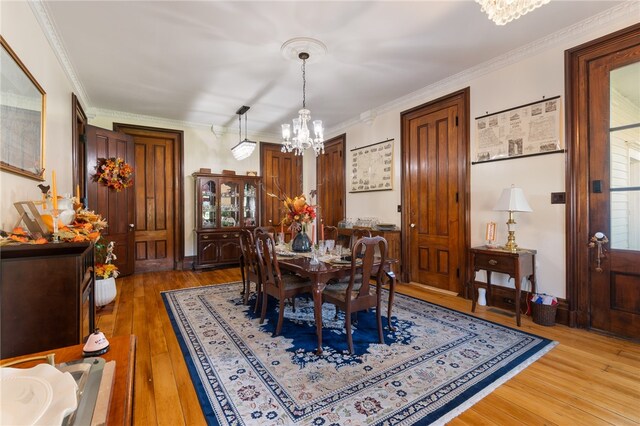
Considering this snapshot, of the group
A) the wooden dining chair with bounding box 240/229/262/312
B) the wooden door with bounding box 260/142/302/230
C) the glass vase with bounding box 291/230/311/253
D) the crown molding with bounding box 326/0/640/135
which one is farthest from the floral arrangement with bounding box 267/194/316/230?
the wooden door with bounding box 260/142/302/230

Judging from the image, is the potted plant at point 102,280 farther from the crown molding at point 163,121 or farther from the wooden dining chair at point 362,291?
the crown molding at point 163,121

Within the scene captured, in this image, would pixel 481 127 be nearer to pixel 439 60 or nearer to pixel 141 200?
pixel 439 60

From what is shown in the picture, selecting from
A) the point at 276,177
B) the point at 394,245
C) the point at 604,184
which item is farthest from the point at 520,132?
the point at 276,177

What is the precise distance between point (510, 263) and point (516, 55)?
2232mm

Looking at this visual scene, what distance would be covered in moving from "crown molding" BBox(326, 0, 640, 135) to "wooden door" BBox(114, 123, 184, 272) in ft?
12.3

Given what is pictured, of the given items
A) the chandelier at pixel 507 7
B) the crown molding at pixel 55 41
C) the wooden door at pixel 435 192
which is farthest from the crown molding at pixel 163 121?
the chandelier at pixel 507 7

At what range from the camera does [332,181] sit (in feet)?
20.3

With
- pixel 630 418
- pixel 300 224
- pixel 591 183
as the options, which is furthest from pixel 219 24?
pixel 630 418

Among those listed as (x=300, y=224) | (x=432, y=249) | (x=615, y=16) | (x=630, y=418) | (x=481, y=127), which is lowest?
(x=630, y=418)

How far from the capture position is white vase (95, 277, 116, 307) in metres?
3.31

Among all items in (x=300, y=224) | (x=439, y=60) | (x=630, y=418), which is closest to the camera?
(x=630, y=418)

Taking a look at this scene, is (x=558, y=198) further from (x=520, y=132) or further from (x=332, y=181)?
(x=332, y=181)

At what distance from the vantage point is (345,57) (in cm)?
331

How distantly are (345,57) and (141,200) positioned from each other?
14.2 feet
